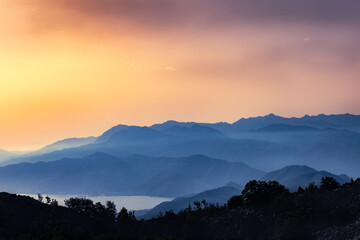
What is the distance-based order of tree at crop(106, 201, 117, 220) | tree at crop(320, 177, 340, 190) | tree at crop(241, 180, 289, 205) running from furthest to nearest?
1. tree at crop(106, 201, 117, 220)
2. tree at crop(241, 180, 289, 205)
3. tree at crop(320, 177, 340, 190)

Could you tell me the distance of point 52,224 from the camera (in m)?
62.0

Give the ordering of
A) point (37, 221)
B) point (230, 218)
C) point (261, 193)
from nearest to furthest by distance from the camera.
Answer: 1. point (230, 218)
2. point (261, 193)
3. point (37, 221)

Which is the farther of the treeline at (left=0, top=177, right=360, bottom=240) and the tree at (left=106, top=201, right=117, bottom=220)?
the tree at (left=106, top=201, right=117, bottom=220)

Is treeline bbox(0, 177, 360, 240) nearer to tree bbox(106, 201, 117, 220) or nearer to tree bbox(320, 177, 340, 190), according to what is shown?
tree bbox(320, 177, 340, 190)

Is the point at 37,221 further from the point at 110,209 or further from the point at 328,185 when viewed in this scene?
the point at 328,185

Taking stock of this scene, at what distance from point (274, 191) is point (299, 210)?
25.8 feet

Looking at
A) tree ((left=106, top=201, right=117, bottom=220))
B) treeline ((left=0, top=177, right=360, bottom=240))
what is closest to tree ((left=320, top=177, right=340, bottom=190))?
treeline ((left=0, top=177, right=360, bottom=240))

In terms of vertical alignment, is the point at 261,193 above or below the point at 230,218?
above

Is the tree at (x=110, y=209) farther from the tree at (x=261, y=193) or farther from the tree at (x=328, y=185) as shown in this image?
the tree at (x=328, y=185)

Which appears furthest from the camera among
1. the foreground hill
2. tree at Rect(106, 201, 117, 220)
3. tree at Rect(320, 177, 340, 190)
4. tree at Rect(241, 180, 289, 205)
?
tree at Rect(106, 201, 117, 220)

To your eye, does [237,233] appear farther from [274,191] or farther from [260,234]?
[274,191]

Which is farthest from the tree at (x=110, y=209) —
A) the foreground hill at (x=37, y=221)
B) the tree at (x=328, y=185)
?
the tree at (x=328, y=185)

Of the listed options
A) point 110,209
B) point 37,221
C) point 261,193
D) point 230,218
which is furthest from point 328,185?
point 37,221

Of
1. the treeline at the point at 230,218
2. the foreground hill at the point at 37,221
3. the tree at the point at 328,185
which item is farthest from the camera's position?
the tree at the point at 328,185
